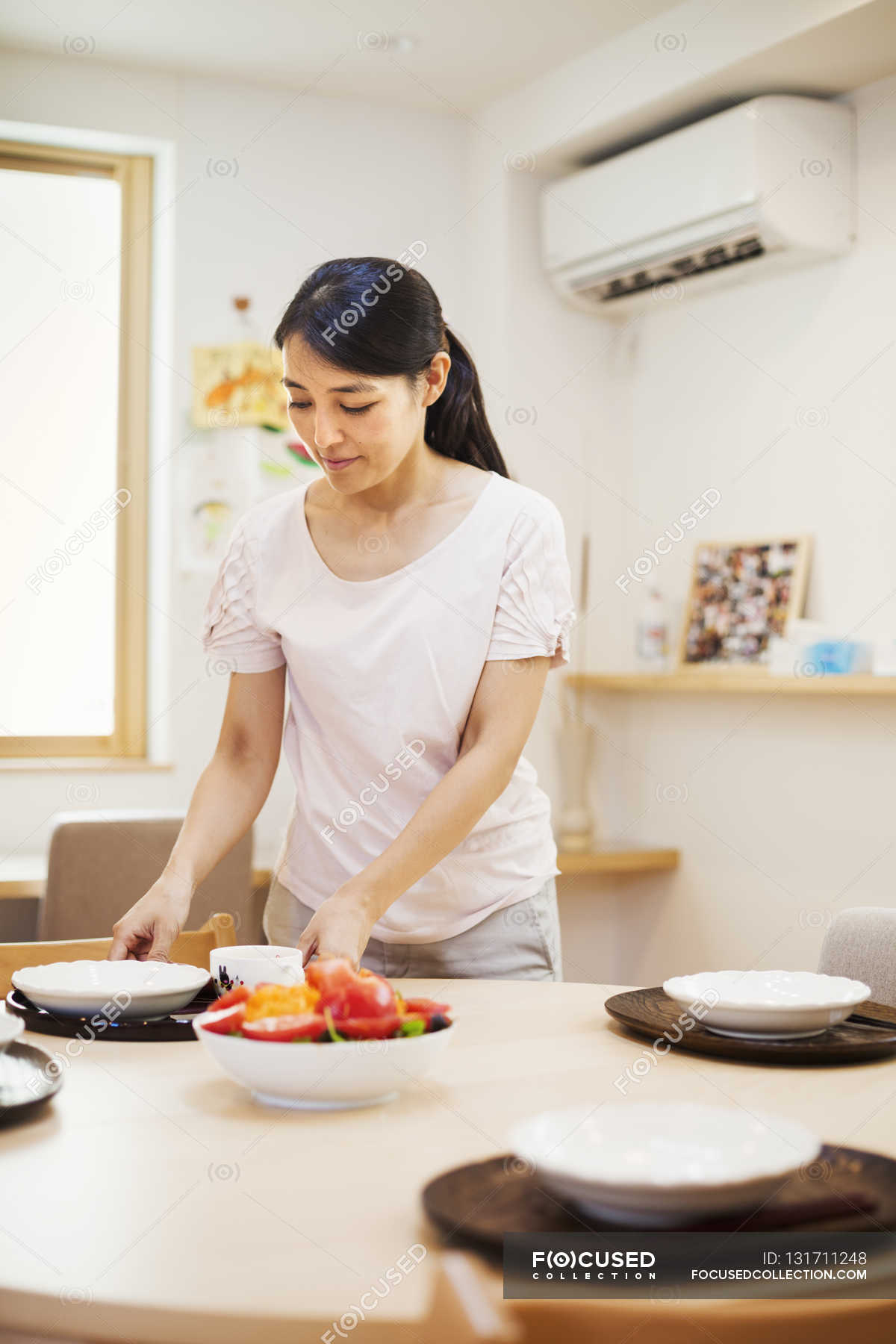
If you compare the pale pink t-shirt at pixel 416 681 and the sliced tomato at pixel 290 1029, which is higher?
the pale pink t-shirt at pixel 416 681

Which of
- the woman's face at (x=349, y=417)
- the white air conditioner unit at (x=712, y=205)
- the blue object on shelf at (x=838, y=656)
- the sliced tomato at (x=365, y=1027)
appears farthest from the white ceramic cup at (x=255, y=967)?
A: the white air conditioner unit at (x=712, y=205)

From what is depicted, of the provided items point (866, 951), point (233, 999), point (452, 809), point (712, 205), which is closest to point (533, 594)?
point (452, 809)

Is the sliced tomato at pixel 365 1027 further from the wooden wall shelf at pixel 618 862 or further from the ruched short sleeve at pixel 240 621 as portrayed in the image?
the wooden wall shelf at pixel 618 862

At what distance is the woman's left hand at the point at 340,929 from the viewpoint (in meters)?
1.39

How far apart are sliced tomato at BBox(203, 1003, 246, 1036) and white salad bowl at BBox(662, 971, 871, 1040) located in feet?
1.48

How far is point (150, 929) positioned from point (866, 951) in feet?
2.86

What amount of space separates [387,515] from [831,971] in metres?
0.82

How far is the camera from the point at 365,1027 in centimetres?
107

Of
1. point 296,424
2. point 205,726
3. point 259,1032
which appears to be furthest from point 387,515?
point 205,726

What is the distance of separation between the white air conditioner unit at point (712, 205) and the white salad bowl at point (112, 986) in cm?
239

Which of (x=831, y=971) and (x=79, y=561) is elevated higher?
(x=79, y=561)

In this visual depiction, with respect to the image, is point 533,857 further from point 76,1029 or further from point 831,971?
point 76,1029

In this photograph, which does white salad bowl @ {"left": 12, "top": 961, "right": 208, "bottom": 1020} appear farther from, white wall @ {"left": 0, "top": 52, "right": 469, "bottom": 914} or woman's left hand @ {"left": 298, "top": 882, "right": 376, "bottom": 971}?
white wall @ {"left": 0, "top": 52, "right": 469, "bottom": 914}

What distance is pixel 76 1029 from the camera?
1.33 metres
